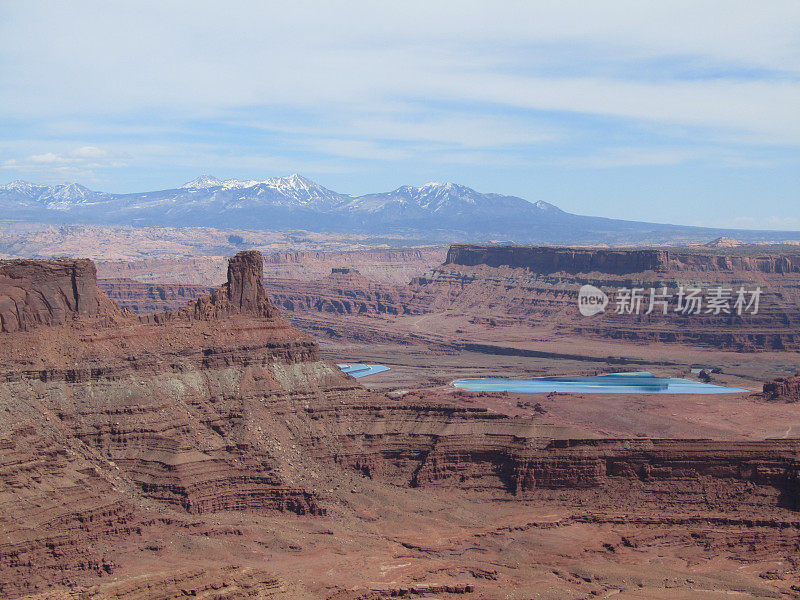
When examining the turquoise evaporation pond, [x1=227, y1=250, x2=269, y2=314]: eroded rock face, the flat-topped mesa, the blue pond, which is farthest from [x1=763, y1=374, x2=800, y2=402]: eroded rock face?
the flat-topped mesa

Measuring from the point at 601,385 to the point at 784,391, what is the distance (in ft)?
97.8

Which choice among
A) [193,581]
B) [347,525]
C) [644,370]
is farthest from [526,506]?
[644,370]

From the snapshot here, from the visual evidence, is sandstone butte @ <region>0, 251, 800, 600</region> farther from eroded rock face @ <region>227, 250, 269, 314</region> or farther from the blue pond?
the blue pond

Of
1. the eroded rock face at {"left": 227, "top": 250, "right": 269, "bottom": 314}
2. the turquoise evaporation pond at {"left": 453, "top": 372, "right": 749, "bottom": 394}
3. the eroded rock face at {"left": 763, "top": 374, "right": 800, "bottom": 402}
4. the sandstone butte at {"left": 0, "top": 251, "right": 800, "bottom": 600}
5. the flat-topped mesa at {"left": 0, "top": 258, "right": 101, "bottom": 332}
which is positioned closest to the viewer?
the sandstone butte at {"left": 0, "top": 251, "right": 800, "bottom": 600}

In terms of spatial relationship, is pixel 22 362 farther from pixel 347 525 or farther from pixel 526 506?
pixel 526 506

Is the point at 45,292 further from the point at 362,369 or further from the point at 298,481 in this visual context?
the point at 362,369

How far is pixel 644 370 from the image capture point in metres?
177

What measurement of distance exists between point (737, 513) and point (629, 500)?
7686 mm

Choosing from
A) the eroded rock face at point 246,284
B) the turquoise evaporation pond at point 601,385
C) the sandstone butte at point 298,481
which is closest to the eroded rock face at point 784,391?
the turquoise evaporation pond at point 601,385

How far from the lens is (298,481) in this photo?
7700 centimetres

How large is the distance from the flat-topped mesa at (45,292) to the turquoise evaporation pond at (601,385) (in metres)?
80.3

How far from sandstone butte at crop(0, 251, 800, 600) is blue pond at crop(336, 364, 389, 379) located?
81.4 metres

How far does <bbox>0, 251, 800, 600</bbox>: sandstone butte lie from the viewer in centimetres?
6303

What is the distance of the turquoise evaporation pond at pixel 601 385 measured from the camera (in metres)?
155
